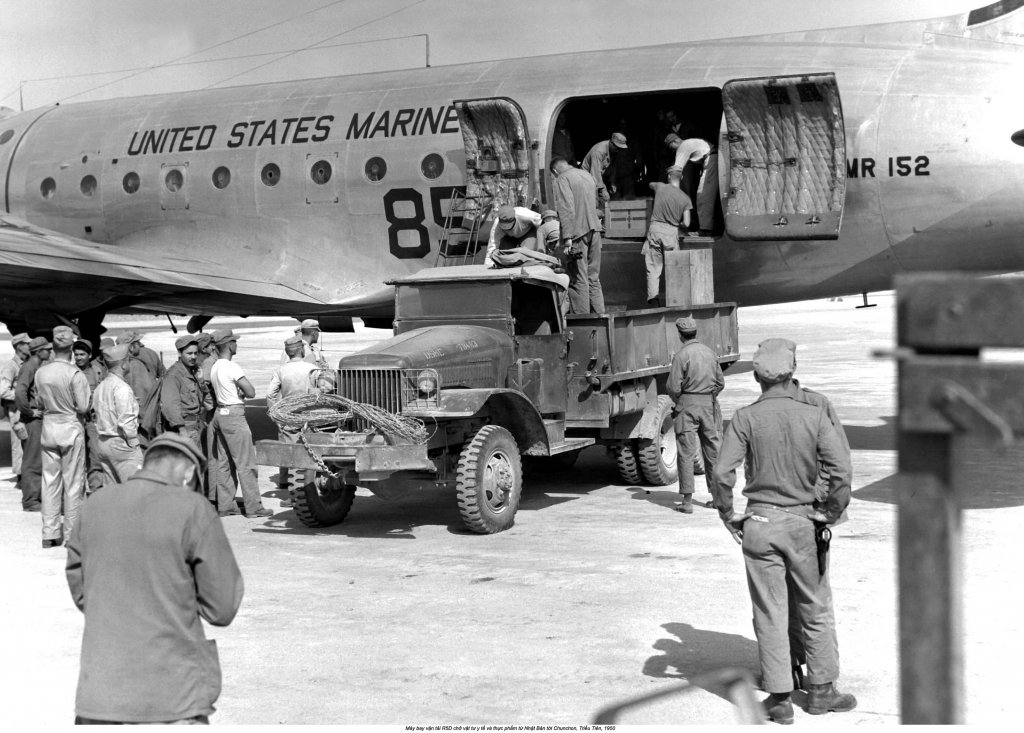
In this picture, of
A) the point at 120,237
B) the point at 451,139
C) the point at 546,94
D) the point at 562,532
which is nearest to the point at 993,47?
the point at 546,94

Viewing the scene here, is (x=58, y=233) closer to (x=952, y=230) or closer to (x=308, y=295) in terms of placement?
(x=308, y=295)

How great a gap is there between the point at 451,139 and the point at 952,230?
6452 mm

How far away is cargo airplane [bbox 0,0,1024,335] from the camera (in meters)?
14.4

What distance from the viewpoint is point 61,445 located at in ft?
37.1

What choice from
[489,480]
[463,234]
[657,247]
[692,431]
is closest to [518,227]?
[657,247]

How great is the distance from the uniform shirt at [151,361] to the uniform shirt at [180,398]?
160cm

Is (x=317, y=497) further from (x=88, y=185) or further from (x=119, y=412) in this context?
(x=88, y=185)

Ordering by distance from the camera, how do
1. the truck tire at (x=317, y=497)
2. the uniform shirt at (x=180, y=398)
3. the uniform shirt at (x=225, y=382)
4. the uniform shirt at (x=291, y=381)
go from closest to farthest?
the truck tire at (x=317, y=497), the uniform shirt at (x=180, y=398), the uniform shirt at (x=225, y=382), the uniform shirt at (x=291, y=381)

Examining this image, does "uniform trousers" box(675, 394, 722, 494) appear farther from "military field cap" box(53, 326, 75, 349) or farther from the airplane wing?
the airplane wing

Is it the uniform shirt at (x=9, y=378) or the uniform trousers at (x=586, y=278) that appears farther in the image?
the uniform shirt at (x=9, y=378)

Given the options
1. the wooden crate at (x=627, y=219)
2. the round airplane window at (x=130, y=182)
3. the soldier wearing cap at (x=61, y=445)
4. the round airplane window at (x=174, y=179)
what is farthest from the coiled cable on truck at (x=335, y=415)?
the round airplane window at (x=130, y=182)

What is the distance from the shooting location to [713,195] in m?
16.0

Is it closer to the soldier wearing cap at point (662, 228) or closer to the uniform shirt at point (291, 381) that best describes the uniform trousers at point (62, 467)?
the uniform shirt at point (291, 381)

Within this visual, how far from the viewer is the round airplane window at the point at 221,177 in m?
18.1
